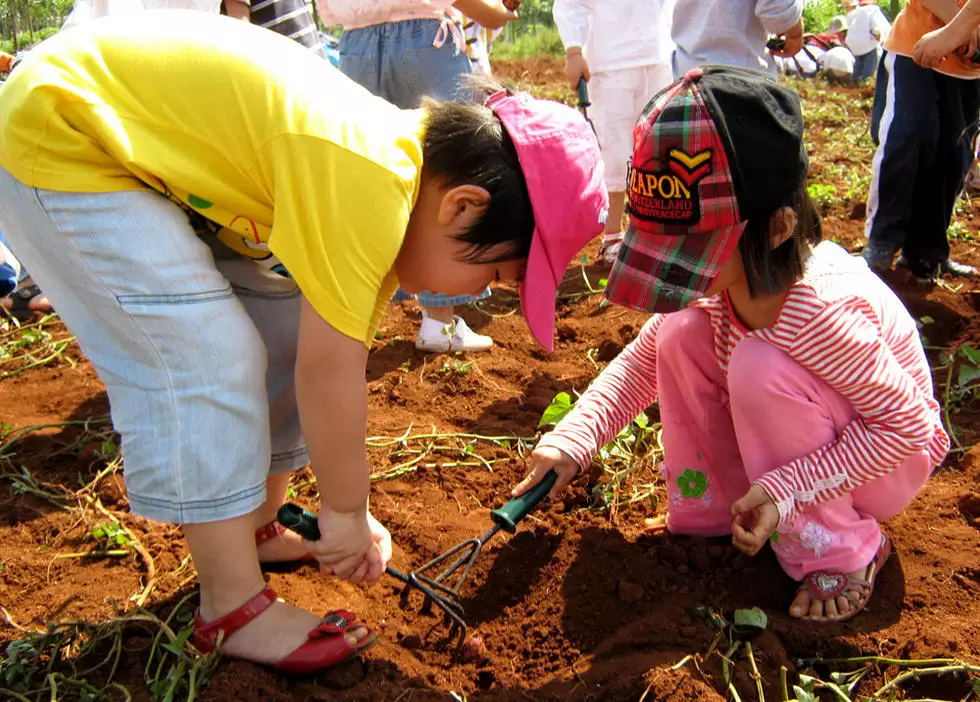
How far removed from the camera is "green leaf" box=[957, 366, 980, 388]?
2.55 meters

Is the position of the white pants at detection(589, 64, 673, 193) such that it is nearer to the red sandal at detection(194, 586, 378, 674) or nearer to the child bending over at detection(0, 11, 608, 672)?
Answer: the child bending over at detection(0, 11, 608, 672)

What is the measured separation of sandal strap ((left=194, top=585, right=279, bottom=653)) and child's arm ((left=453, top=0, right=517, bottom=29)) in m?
2.16

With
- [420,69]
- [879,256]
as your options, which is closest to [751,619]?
[420,69]

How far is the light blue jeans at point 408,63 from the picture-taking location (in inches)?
116

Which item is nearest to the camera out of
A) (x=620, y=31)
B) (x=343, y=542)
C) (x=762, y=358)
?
(x=343, y=542)

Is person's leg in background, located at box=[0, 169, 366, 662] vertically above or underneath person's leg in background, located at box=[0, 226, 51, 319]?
above

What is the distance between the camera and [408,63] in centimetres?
296

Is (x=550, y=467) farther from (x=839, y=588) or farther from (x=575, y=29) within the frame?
(x=575, y=29)

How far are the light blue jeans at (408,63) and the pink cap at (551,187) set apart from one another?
139 centimetres

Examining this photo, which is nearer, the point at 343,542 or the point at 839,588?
the point at 343,542

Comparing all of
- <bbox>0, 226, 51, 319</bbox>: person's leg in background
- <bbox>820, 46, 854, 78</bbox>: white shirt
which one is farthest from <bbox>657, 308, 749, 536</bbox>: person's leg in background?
<bbox>820, 46, 854, 78</bbox>: white shirt

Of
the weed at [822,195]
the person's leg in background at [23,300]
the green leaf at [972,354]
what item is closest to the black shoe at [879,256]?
the green leaf at [972,354]

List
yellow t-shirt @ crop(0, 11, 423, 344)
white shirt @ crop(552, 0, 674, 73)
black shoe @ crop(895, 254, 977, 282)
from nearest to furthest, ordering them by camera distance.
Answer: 1. yellow t-shirt @ crop(0, 11, 423, 344)
2. black shoe @ crop(895, 254, 977, 282)
3. white shirt @ crop(552, 0, 674, 73)

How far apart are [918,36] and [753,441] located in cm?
219
